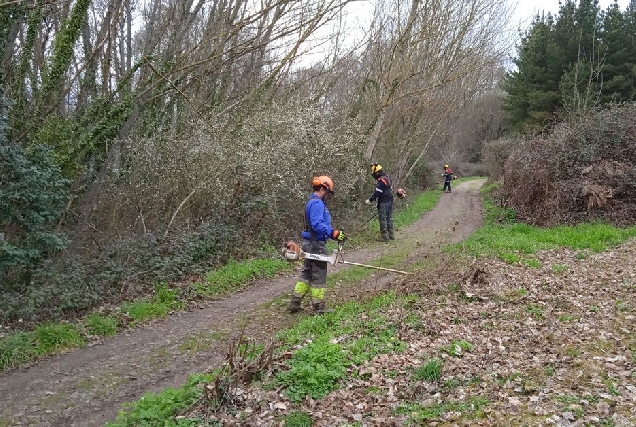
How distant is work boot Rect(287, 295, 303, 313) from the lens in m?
8.55

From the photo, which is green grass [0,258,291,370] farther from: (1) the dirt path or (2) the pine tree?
(2) the pine tree

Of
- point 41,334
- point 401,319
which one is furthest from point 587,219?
point 41,334

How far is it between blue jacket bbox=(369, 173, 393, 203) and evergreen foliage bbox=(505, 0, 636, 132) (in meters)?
17.1

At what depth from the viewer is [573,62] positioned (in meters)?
31.2

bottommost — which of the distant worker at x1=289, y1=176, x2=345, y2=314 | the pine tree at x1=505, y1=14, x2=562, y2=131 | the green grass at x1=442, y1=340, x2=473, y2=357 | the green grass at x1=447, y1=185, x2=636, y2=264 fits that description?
the green grass at x1=442, y1=340, x2=473, y2=357

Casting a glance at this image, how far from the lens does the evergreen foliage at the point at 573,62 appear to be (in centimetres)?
2836

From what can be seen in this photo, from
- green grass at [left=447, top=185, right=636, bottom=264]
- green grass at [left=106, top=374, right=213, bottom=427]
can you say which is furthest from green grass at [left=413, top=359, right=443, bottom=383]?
green grass at [left=447, top=185, right=636, bottom=264]

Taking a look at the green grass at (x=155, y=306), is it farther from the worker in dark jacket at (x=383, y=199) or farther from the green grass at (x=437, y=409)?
the worker in dark jacket at (x=383, y=199)

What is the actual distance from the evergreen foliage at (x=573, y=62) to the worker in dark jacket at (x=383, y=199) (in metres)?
17.0

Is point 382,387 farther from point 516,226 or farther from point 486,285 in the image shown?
point 516,226

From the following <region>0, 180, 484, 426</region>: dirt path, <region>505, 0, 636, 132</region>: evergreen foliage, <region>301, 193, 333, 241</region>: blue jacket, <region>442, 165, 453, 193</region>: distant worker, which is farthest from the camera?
<region>442, 165, 453, 193</region>: distant worker

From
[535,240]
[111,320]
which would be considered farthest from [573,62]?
[111,320]

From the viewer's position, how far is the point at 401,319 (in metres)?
7.44

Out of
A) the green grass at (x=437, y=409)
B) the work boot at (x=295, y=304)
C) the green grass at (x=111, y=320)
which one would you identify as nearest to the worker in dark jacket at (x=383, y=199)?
the green grass at (x=111, y=320)
